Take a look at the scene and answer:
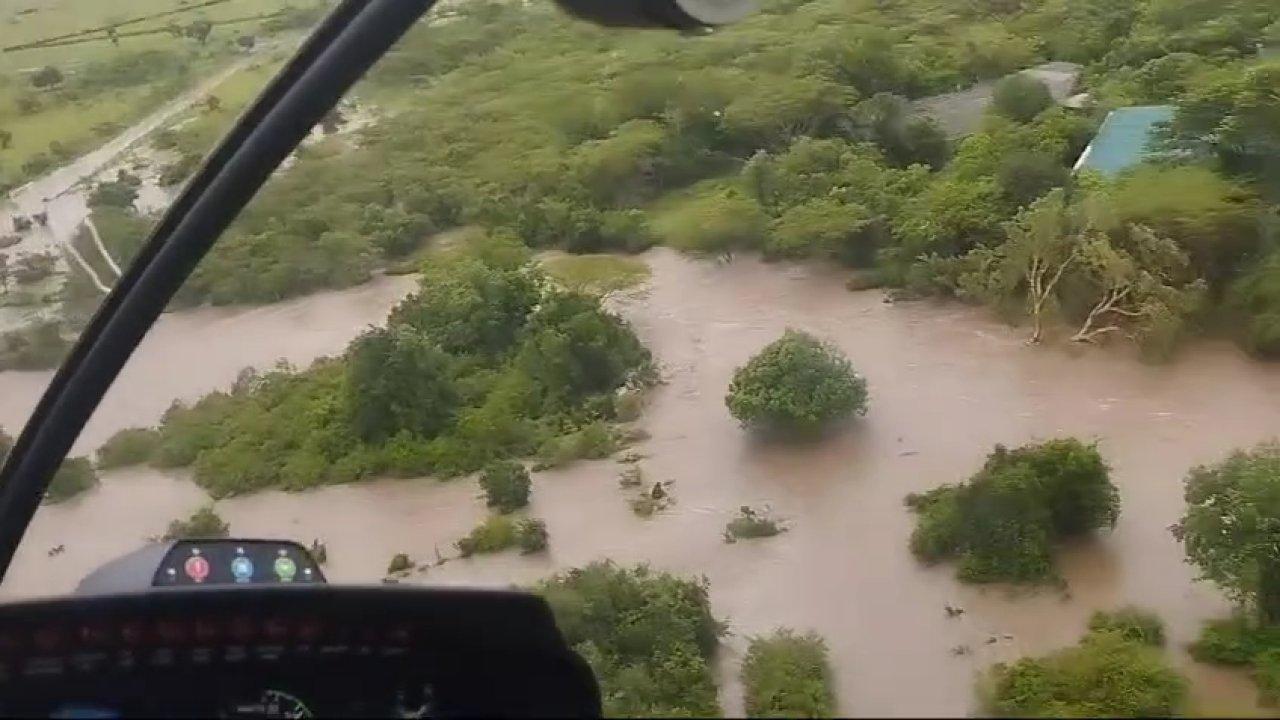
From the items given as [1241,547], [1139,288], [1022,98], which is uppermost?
[1022,98]

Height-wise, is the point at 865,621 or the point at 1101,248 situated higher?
the point at 1101,248

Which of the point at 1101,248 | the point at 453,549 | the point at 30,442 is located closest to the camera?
the point at 30,442

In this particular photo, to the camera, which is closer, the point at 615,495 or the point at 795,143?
the point at 615,495

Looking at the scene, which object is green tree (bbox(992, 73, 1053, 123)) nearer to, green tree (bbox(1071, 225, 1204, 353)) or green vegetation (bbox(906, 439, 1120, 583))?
green tree (bbox(1071, 225, 1204, 353))

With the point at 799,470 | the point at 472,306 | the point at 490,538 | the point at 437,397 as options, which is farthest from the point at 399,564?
the point at 799,470

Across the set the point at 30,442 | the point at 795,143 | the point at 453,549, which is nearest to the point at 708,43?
the point at 795,143

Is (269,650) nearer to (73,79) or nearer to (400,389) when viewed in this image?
(400,389)

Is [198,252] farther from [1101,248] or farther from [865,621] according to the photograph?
[1101,248]
